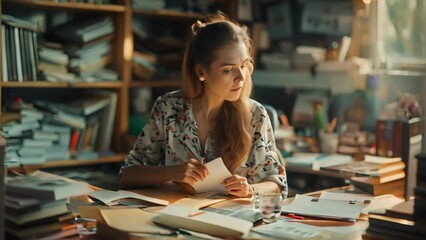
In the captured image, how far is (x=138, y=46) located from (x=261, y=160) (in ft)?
6.32

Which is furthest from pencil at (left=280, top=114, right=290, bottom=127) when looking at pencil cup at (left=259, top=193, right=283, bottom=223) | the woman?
pencil cup at (left=259, top=193, right=283, bottom=223)

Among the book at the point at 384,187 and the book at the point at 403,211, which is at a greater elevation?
the book at the point at 403,211

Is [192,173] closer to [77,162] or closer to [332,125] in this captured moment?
[77,162]

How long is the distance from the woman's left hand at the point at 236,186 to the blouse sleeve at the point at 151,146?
441 millimetres

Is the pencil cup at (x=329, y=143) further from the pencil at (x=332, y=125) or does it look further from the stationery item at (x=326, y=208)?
the stationery item at (x=326, y=208)

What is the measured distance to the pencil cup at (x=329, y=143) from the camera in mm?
3588

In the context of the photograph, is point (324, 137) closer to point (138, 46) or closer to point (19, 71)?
point (138, 46)

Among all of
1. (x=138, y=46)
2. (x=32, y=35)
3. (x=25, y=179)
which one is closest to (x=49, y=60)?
(x=32, y=35)

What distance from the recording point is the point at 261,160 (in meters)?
2.40

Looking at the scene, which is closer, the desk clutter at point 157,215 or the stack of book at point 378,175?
the desk clutter at point 157,215

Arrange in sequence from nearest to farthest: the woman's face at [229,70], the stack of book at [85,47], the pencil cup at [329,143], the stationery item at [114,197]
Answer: the stationery item at [114,197]
the woman's face at [229,70]
the pencil cup at [329,143]
the stack of book at [85,47]

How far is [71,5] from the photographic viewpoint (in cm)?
357

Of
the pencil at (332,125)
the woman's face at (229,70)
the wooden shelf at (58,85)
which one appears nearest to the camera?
the woman's face at (229,70)

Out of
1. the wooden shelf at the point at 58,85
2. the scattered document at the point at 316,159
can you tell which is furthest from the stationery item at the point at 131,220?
the wooden shelf at the point at 58,85
